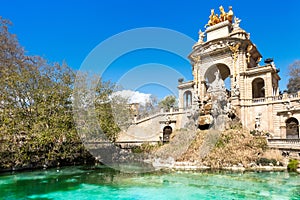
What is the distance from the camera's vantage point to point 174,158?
47.4ft

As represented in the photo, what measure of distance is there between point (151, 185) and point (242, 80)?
14876mm

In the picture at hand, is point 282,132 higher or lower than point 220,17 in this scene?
lower

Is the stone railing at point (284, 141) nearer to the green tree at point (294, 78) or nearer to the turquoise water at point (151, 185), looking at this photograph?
the turquoise water at point (151, 185)

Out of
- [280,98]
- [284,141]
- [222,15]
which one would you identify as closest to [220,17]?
[222,15]

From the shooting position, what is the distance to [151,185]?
9.37 metres

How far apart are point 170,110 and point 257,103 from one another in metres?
8.21

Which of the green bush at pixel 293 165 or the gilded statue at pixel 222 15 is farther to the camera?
the gilded statue at pixel 222 15

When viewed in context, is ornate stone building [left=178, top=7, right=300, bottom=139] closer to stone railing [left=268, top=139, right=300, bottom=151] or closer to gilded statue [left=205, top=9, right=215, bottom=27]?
gilded statue [left=205, top=9, right=215, bottom=27]

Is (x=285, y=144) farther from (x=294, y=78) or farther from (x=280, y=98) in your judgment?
(x=294, y=78)

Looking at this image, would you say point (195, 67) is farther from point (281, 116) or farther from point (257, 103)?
point (281, 116)

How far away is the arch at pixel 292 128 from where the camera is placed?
1686cm

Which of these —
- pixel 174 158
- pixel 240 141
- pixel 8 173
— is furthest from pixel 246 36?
pixel 8 173

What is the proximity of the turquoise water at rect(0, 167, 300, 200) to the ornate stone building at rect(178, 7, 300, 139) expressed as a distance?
759 centimetres

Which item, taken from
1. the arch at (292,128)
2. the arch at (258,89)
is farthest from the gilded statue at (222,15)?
the arch at (292,128)
